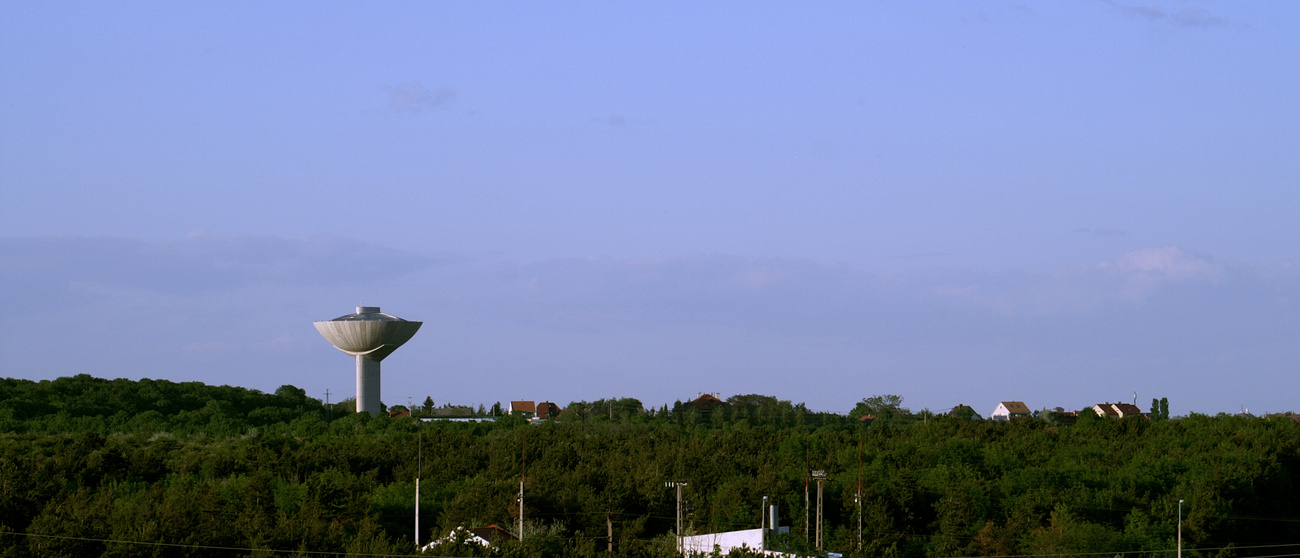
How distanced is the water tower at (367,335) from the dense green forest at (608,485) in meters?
3.84

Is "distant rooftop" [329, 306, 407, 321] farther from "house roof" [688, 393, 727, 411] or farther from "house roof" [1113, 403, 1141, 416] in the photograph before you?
"house roof" [1113, 403, 1141, 416]

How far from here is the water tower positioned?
274ft

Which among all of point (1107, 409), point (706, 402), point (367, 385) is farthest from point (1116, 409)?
point (367, 385)

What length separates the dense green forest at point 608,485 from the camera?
43.4 m

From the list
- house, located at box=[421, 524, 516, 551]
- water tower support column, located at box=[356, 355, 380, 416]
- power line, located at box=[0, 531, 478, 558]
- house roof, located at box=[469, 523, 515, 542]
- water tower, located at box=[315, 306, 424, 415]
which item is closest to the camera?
power line, located at box=[0, 531, 478, 558]

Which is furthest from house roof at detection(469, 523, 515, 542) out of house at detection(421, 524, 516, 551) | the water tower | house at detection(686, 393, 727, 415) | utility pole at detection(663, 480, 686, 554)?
house at detection(686, 393, 727, 415)

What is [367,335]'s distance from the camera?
3290 inches

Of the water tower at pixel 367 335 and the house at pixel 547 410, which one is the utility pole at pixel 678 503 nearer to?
the water tower at pixel 367 335

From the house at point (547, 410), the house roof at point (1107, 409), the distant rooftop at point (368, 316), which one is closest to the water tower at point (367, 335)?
the distant rooftop at point (368, 316)

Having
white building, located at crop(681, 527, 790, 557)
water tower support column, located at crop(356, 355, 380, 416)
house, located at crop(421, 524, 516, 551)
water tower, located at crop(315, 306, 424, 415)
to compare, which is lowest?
white building, located at crop(681, 527, 790, 557)

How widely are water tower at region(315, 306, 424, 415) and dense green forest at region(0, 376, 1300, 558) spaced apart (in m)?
3.84

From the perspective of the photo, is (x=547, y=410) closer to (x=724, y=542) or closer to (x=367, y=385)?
(x=367, y=385)

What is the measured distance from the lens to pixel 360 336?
8362 centimetres

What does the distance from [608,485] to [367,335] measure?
2952 cm
